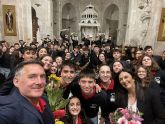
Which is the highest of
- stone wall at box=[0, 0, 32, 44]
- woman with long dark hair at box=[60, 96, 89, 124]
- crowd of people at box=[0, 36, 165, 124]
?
stone wall at box=[0, 0, 32, 44]

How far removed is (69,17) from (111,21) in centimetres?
428

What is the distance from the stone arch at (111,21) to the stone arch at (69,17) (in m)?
3.12

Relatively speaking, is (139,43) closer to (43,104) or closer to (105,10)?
(105,10)

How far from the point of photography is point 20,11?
12.3 m

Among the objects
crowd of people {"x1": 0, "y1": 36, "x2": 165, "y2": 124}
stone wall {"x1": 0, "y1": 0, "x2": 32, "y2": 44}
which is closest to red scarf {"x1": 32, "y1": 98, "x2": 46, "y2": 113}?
crowd of people {"x1": 0, "y1": 36, "x2": 165, "y2": 124}

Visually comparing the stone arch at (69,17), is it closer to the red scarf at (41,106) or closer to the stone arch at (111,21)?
the stone arch at (111,21)

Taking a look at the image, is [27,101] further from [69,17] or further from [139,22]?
[69,17]

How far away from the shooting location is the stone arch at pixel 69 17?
21.8 meters

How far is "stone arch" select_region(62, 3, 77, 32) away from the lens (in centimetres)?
2180

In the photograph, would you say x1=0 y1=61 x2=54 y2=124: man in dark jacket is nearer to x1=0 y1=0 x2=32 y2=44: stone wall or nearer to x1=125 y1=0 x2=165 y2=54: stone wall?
x1=125 y1=0 x2=165 y2=54: stone wall

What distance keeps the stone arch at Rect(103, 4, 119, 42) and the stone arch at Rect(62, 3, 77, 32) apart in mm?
3125

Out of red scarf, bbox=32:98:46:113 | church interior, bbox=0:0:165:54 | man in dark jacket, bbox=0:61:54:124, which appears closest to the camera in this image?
man in dark jacket, bbox=0:61:54:124

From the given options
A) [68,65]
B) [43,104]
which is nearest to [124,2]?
[68,65]

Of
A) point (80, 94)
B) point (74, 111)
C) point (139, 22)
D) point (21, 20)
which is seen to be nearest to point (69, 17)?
point (139, 22)
